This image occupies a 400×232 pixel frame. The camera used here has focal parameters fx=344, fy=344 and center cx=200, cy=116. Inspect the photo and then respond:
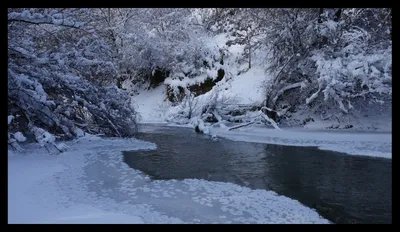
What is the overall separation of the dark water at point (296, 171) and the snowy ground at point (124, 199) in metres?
0.54

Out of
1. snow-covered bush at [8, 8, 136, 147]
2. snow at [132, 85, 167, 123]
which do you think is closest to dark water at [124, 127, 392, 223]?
snow-covered bush at [8, 8, 136, 147]

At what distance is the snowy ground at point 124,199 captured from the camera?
18.2 ft

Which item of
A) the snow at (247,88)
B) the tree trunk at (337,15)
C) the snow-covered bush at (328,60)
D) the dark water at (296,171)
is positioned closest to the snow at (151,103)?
the snow at (247,88)

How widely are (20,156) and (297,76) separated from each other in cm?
1592

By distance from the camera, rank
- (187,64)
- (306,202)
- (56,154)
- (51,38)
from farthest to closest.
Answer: (187,64) < (51,38) < (56,154) < (306,202)

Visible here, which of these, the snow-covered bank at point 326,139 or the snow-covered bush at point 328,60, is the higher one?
the snow-covered bush at point 328,60

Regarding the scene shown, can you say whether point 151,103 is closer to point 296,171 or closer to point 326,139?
point 326,139

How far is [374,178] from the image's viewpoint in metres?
8.39

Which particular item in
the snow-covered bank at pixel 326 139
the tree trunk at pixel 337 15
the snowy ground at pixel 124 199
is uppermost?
the tree trunk at pixel 337 15

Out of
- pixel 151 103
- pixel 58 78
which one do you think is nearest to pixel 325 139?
pixel 58 78

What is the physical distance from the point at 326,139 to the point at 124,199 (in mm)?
11202

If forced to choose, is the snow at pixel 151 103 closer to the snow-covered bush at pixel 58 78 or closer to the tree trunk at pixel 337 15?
the snow-covered bush at pixel 58 78
